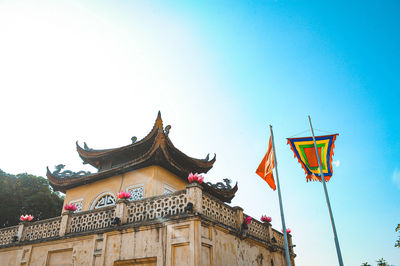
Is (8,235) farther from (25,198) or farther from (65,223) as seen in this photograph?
(25,198)

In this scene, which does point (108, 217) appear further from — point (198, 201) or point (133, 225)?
point (198, 201)

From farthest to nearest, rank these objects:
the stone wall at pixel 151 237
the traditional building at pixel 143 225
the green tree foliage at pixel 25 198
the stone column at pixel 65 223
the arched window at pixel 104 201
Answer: the green tree foliage at pixel 25 198
the arched window at pixel 104 201
the stone column at pixel 65 223
the traditional building at pixel 143 225
the stone wall at pixel 151 237

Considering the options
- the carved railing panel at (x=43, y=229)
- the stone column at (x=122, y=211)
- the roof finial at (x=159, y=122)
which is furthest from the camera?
the roof finial at (x=159, y=122)

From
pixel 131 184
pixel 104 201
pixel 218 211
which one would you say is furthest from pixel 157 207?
pixel 104 201

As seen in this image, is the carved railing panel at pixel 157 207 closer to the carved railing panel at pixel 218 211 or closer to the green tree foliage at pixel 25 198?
the carved railing panel at pixel 218 211

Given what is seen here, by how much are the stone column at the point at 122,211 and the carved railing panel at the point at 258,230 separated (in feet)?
14.4

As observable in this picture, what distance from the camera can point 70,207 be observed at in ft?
37.5

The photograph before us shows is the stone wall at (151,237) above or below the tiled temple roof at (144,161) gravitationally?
below

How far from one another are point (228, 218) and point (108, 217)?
4183 millimetres

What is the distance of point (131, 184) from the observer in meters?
13.2

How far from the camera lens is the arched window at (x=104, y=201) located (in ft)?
44.2

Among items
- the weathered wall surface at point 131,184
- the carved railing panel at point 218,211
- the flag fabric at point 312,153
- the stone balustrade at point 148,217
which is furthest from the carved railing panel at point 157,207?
the flag fabric at point 312,153

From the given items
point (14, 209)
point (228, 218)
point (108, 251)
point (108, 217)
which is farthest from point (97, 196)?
point (14, 209)

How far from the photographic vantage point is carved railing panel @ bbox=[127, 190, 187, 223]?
30.1ft
